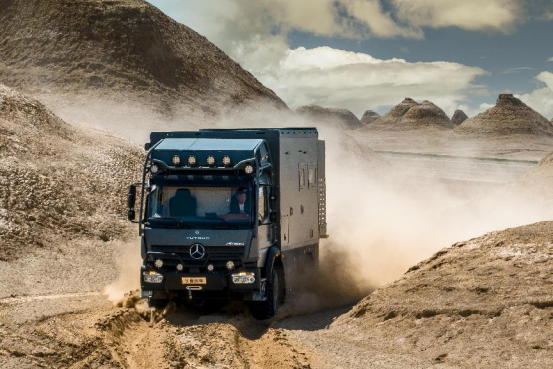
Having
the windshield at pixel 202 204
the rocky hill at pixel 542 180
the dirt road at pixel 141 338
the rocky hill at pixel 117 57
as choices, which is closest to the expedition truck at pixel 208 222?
the windshield at pixel 202 204

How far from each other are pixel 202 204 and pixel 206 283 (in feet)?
5.47

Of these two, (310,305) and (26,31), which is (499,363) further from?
(26,31)

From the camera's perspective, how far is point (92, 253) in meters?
31.0

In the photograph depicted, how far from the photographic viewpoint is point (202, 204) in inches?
679

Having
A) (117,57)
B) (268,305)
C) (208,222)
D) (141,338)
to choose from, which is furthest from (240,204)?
(117,57)

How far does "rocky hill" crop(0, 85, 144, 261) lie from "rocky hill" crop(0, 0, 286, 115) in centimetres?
4129

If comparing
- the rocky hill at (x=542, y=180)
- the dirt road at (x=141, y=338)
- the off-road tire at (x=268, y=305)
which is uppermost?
the rocky hill at (x=542, y=180)

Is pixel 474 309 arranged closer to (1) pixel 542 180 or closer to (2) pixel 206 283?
(2) pixel 206 283

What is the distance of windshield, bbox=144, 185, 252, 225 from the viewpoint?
56.2 ft

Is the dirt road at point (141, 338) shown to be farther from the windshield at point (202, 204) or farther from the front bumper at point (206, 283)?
the windshield at point (202, 204)

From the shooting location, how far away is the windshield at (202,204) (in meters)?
17.1

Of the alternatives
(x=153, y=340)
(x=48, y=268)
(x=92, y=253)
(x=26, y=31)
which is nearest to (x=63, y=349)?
(x=153, y=340)

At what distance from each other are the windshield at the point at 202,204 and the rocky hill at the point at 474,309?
3495 mm

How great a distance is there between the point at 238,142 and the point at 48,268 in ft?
40.6
